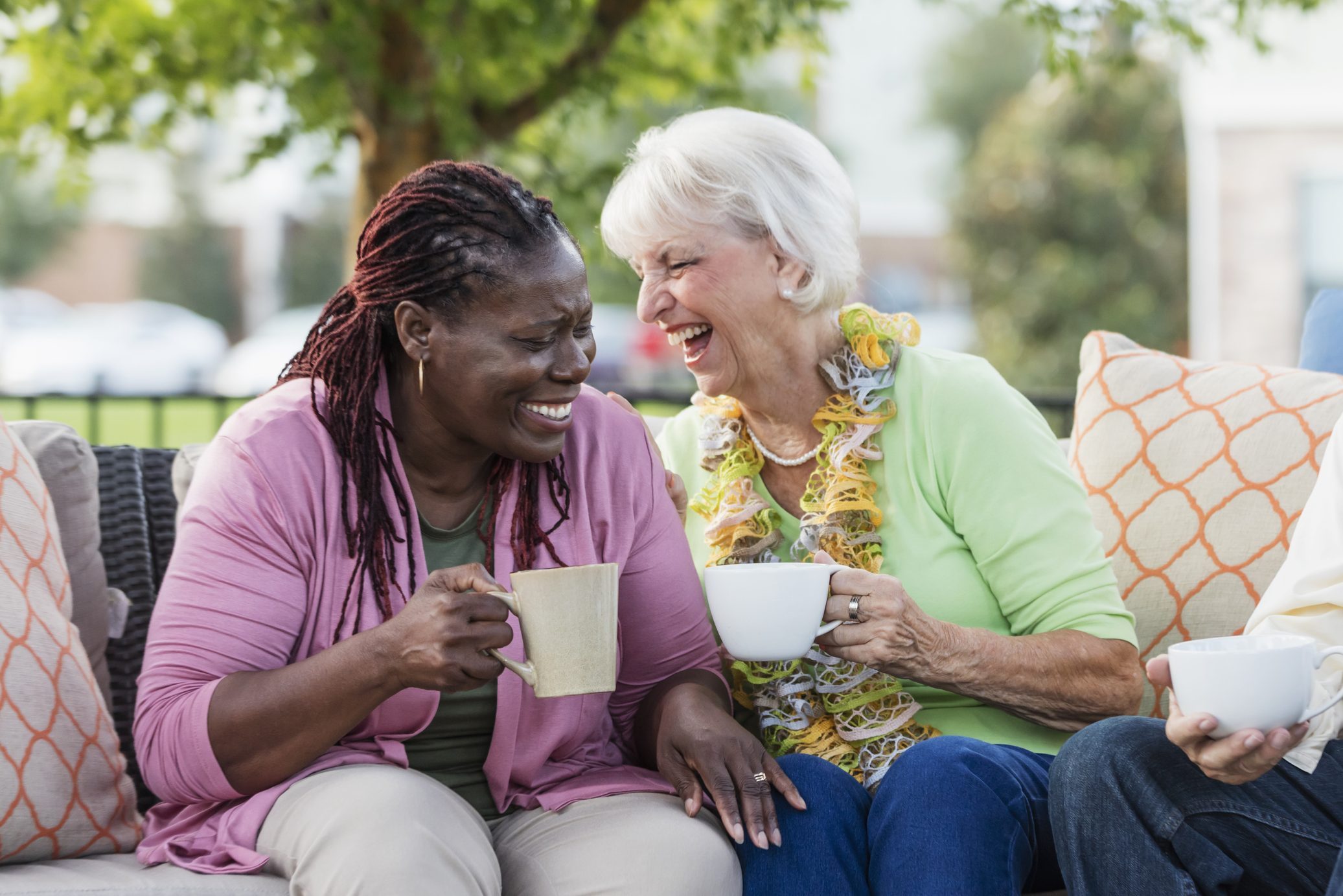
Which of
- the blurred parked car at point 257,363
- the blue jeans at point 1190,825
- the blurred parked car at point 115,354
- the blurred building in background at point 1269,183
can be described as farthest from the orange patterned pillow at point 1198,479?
the blurred parked car at point 115,354

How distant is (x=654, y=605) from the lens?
2.30 metres

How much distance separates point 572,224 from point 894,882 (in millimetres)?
4433

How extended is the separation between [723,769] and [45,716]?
1.09 meters

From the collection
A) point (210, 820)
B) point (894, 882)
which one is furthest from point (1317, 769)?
point (210, 820)

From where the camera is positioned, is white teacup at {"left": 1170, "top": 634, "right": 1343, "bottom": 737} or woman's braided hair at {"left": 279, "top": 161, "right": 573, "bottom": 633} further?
woman's braided hair at {"left": 279, "top": 161, "right": 573, "bottom": 633}

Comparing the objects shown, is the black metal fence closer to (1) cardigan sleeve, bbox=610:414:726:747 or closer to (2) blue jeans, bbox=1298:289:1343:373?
(1) cardigan sleeve, bbox=610:414:726:747

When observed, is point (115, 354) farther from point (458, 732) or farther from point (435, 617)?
point (435, 617)

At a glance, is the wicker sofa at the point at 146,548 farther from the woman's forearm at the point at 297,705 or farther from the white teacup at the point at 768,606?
the white teacup at the point at 768,606

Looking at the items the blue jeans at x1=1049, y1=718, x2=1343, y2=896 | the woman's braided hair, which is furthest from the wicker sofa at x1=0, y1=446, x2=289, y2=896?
the blue jeans at x1=1049, y1=718, x2=1343, y2=896

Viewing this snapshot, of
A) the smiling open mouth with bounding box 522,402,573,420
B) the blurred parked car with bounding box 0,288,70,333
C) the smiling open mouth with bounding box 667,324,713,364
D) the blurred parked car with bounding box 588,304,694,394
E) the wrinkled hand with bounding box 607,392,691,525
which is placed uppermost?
the smiling open mouth with bounding box 667,324,713,364

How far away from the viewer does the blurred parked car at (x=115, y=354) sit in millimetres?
19734

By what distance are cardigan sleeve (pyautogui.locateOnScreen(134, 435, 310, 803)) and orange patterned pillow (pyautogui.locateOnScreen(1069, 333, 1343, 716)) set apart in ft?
5.25

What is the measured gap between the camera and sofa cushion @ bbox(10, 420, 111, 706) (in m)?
2.47

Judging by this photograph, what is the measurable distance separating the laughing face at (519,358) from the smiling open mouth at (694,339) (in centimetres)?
39
